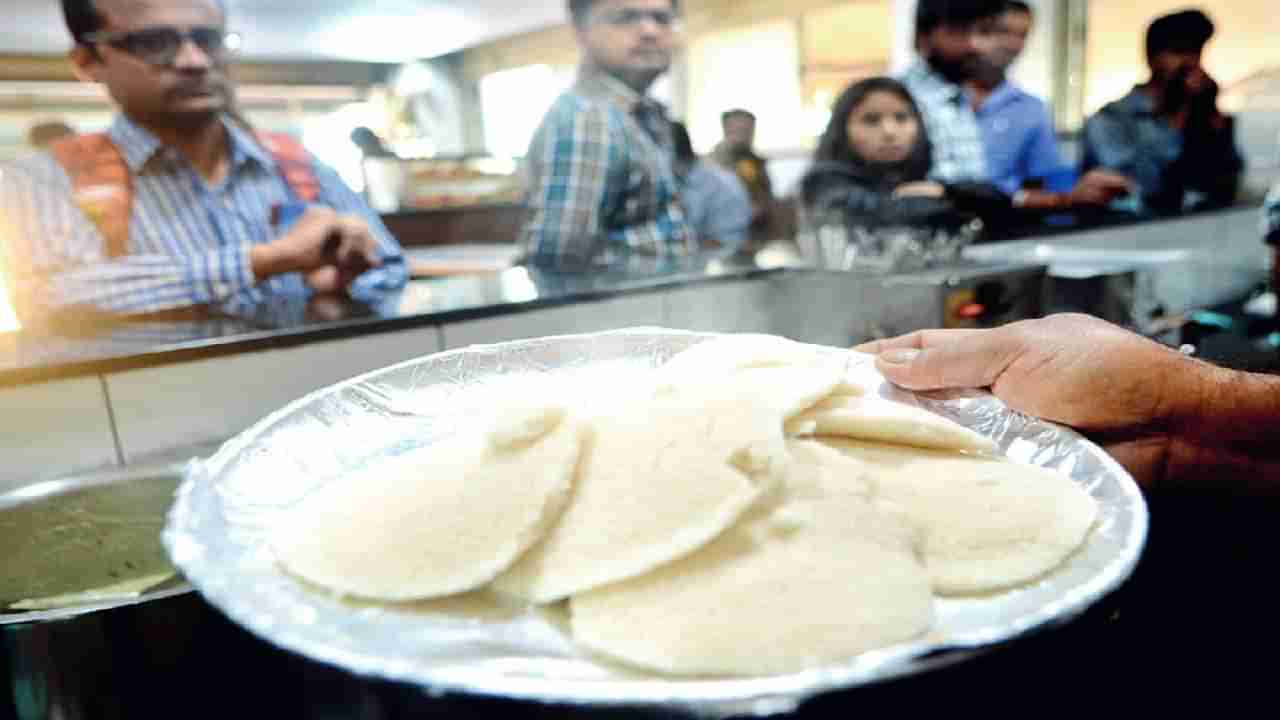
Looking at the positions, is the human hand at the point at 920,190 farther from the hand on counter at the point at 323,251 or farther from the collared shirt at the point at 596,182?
the hand on counter at the point at 323,251

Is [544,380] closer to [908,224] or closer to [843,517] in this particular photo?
[843,517]

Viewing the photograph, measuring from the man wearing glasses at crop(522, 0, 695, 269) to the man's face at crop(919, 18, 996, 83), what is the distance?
1218 millimetres

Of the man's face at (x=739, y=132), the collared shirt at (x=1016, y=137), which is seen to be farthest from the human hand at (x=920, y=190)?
the man's face at (x=739, y=132)

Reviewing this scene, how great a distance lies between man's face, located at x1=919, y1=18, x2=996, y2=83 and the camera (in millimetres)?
3207

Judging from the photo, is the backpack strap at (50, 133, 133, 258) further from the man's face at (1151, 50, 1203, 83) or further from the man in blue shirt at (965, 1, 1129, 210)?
the man's face at (1151, 50, 1203, 83)

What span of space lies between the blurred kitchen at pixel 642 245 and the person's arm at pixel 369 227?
12 millimetres

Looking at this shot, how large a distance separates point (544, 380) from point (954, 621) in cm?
50

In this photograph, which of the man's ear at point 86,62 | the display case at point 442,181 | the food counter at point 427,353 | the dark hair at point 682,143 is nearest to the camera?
the food counter at point 427,353

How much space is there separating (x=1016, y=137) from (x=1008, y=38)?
42cm

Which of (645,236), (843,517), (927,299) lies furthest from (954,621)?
(645,236)

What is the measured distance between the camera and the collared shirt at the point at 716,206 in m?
3.42

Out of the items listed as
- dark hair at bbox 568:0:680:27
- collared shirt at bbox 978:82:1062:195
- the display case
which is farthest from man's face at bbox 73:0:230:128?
the display case

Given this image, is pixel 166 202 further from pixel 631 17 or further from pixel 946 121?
pixel 946 121

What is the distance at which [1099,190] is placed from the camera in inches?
117
